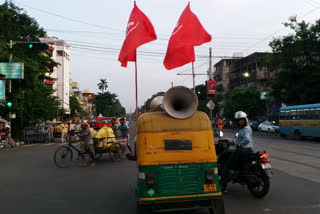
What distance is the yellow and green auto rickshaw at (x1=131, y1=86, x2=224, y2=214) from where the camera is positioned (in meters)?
4.68

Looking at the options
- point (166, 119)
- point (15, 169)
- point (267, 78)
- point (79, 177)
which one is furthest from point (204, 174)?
point (267, 78)

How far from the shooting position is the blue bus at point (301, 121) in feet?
74.0

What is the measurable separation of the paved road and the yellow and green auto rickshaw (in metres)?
1.02

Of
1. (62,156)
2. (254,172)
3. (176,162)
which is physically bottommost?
(62,156)

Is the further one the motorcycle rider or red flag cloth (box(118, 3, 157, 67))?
red flag cloth (box(118, 3, 157, 67))

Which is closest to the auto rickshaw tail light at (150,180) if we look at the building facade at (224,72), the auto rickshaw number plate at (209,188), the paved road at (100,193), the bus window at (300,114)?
the auto rickshaw number plate at (209,188)

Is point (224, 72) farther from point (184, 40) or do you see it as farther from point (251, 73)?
point (184, 40)

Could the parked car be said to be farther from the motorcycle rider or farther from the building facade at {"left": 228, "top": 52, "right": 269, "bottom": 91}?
the motorcycle rider

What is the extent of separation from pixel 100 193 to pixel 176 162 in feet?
9.46

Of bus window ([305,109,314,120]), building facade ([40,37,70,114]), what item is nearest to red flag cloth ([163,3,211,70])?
bus window ([305,109,314,120])

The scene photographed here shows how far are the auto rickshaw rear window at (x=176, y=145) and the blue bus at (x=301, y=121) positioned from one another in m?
20.4

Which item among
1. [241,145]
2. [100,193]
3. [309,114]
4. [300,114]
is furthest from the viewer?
[300,114]

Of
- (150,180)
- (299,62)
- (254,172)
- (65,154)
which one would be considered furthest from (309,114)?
(150,180)

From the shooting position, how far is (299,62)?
32750 millimetres
